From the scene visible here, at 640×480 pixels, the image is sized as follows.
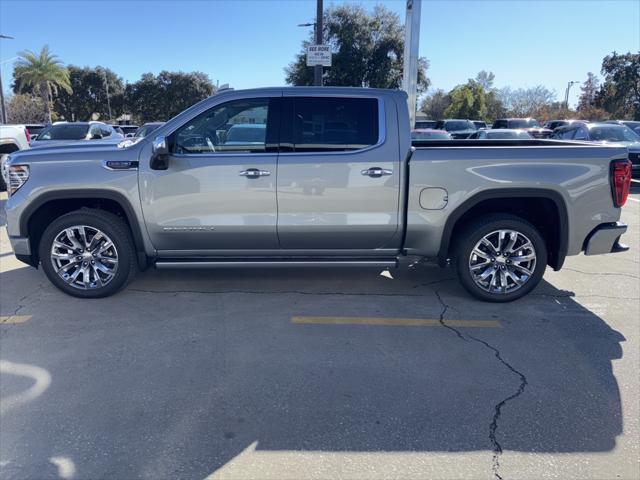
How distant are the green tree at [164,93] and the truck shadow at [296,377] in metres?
51.6

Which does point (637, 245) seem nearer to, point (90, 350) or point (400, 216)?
point (400, 216)

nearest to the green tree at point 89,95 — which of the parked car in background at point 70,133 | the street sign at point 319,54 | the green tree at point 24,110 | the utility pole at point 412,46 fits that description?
the green tree at point 24,110

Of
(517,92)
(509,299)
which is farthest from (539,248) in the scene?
(517,92)

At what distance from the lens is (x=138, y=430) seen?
2.91 meters

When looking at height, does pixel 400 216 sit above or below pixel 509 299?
above

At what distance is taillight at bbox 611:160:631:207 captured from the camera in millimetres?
4508

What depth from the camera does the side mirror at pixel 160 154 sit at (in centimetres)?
441

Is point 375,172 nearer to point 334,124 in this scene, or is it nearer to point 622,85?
point 334,124

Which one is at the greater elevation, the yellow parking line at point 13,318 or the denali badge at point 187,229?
the denali badge at point 187,229

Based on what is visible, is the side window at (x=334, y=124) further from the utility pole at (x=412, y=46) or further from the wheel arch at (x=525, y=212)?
the utility pole at (x=412, y=46)

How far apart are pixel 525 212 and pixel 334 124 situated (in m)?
2.11

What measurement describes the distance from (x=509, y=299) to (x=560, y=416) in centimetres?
188

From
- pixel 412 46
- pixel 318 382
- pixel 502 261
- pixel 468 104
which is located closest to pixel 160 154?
pixel 318 382

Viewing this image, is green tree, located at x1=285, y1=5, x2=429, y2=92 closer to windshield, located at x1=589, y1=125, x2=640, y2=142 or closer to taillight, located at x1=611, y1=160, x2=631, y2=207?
windshield, located at x1=589, y1=125, x2=640, y2=142
